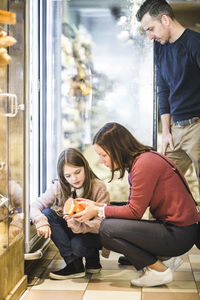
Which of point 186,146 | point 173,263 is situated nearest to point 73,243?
point 173,263

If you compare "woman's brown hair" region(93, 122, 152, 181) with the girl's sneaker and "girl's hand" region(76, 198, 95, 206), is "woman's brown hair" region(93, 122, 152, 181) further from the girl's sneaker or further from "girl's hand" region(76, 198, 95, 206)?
the girl's sneaker

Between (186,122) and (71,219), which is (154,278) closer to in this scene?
(71,219)

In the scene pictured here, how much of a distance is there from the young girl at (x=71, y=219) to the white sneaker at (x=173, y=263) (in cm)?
41

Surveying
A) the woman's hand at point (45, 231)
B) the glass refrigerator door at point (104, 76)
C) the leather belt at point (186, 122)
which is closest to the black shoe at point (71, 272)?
the woman's hand at point (45, 231)

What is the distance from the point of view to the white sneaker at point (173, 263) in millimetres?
2869

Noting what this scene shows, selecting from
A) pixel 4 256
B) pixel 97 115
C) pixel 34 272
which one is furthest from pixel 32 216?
pixel 97 115

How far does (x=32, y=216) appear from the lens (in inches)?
116

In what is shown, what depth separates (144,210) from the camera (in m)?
2.71

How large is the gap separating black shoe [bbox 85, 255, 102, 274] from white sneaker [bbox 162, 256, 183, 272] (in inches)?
15.9

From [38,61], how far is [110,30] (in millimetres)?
1127

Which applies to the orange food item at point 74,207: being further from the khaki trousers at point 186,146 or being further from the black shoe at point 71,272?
the khaki trousers at point 186,146

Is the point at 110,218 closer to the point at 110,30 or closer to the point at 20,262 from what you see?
the point at 20,262

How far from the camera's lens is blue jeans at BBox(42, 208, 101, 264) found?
2.96m

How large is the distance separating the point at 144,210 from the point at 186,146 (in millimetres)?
745
